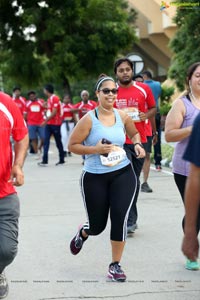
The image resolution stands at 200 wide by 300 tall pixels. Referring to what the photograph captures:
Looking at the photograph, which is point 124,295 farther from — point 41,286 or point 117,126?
point 117,126

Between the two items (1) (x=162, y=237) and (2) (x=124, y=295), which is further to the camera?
(1) (x=162, y=237)

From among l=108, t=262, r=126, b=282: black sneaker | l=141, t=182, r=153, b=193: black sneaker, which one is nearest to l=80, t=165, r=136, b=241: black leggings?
l=108, t=262, r=126, b=282: black sneaker

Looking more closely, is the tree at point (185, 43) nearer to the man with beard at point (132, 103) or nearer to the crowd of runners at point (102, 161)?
the man with beard at point (132, 103)

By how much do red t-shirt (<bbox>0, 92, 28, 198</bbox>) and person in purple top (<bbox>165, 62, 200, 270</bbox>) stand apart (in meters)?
1.32

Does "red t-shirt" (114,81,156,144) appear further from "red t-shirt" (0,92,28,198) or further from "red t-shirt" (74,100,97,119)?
"red t-shirt" (74,100,97,119)

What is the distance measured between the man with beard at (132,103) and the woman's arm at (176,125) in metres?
1.55

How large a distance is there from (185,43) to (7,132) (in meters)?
18.9

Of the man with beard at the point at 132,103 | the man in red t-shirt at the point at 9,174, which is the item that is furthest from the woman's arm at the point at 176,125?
the man with beard at the point at 132,103

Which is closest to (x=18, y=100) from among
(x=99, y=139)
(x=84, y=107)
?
(x=84, y=107)

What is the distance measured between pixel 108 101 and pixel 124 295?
5.52 feet

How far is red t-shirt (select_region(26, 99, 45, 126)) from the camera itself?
19609mm

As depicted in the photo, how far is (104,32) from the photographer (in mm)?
29250

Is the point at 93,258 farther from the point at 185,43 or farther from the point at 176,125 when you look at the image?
the point at 185,43

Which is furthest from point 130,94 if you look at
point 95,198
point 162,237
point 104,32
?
point 104,32
